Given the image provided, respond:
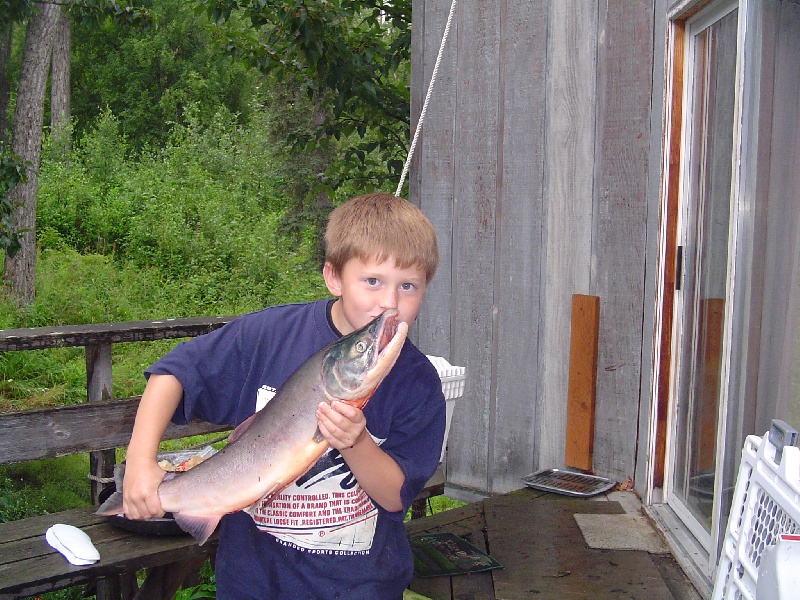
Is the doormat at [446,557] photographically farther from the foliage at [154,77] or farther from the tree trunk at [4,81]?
the foliage at [154,77]

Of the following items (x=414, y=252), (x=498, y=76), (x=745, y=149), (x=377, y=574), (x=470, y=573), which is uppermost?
(x=498, y=76)

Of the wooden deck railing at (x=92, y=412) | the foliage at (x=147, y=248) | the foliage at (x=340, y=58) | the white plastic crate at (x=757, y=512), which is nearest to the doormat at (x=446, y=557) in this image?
the wooden deck railing at (x=92, y=412)

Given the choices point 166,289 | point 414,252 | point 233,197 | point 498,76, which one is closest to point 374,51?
point 498,76

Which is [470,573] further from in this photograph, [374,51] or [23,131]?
[23,131]

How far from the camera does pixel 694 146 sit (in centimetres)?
372

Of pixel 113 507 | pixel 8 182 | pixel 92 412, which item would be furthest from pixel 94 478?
pixel 8 182

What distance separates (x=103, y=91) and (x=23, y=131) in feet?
39.8

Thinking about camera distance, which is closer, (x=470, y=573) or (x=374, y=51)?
(x=470, y=573)

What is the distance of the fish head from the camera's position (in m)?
1.67

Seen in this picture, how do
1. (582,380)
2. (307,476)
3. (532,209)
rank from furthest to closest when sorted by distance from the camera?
(532,209) → (582,380) → (307,476)

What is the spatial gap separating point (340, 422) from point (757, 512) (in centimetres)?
91

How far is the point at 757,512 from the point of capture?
1798mm

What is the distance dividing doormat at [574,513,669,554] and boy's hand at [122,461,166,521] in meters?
2.12

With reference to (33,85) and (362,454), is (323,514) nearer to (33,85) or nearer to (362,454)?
(362,454)
